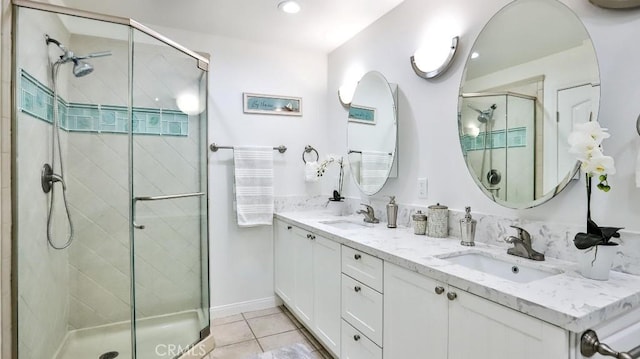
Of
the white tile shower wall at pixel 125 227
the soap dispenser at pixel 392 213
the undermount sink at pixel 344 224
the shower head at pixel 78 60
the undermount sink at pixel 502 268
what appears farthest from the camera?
the undermount sink at pixel 344 224

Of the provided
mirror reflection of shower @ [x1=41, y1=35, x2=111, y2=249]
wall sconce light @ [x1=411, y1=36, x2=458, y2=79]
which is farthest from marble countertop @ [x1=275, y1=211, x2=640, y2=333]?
mirror reflection of shower @ [x1=41, y1=35, x2=111, y2=249]

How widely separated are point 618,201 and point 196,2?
2.59 metres

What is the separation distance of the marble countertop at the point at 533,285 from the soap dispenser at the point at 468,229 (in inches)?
1.4

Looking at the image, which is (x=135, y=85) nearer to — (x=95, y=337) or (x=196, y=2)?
(x=196, y=2)

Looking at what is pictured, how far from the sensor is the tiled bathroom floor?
2.35 meters

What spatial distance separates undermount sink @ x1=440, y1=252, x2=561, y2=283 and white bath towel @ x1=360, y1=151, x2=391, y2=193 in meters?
0.95

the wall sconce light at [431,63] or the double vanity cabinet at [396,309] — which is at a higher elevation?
the wall sconce light at [431,63]

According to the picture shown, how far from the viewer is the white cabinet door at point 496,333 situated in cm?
93

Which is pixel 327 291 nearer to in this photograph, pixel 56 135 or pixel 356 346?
pixel 356 346

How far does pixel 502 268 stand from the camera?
1.49 m

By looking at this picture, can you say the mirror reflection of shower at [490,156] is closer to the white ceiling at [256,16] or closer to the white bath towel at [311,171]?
the white ceiling at [256,16]

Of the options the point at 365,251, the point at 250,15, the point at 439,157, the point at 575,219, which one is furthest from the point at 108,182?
the point at 575,219

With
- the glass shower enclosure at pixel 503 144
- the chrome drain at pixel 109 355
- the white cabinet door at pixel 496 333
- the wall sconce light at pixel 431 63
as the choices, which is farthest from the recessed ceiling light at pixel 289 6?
the chrome drain at pixel 109 355

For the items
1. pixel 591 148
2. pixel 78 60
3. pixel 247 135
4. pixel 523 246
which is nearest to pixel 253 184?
pixel 247 135
